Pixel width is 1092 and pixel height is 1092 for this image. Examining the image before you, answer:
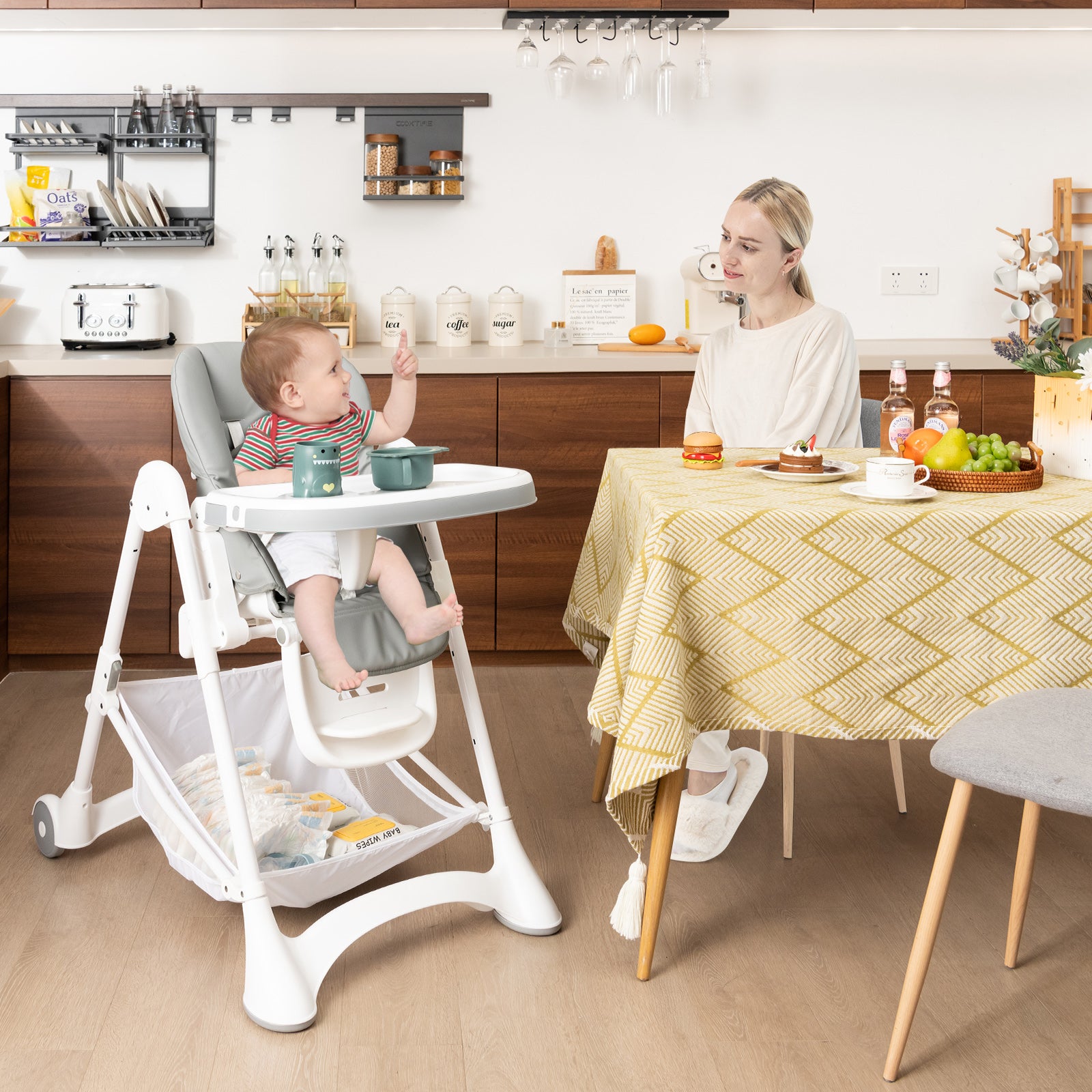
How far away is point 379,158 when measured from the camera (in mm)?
3670

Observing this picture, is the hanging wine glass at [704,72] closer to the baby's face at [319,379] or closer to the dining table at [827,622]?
the baby's face at [319,379]

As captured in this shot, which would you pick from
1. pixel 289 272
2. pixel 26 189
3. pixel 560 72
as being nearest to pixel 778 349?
pixel 560 72

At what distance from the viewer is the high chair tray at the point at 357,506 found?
161cm

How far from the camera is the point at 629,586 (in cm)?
172

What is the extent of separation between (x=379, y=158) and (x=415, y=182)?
125 mm

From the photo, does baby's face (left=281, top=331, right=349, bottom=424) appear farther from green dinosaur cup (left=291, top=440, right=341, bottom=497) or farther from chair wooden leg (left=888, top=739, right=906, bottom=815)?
chair wooden leg (left=888, top=739, right=906, bottom=815)

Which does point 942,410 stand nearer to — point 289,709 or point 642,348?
point 289,709

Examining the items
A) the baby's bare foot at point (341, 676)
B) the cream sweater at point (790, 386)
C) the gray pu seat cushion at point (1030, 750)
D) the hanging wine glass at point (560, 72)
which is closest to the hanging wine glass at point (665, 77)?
the hanging wine glass at point (560, 72)

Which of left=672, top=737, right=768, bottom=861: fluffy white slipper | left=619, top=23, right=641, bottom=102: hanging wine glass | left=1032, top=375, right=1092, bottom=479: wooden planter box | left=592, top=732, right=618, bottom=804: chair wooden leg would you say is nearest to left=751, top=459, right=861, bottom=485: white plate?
left=1032, top=375, right=1092, bottom=479: wooden planter box

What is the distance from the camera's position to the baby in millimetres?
1890

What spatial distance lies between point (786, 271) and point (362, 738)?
1.37 metres

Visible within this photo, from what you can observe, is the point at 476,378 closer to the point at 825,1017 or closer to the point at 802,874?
the point at 802,874

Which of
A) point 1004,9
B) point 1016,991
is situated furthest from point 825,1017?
point 1004,9

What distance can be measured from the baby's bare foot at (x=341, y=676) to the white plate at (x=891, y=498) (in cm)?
79
